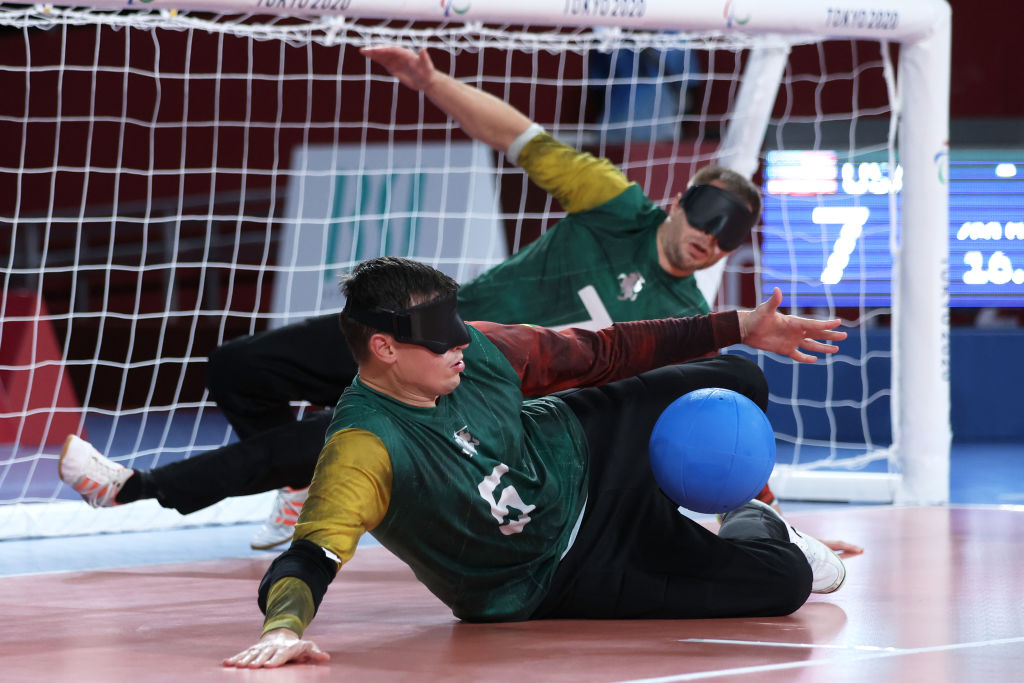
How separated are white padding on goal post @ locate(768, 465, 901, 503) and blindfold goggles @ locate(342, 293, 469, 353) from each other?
3.76 metres

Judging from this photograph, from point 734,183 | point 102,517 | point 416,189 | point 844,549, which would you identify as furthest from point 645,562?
point 416,189

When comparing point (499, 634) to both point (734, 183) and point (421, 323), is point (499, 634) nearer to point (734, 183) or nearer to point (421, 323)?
point (421, 323)

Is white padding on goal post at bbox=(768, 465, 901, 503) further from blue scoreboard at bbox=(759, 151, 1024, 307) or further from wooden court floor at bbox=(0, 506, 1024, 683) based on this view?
blue scoreboard at bbox=(759, 151, 1024, 307)

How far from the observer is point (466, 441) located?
3.28 metres

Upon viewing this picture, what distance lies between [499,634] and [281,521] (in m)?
1.97

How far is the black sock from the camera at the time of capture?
4.23 m

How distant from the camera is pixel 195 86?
42.0ft

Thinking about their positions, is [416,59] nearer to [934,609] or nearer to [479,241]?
[934,609]

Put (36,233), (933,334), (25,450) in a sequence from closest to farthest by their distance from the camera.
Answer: (933,334) → (25,450) → (36,233)

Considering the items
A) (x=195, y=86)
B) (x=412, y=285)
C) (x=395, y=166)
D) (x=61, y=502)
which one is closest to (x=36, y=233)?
(x=195, y=86)

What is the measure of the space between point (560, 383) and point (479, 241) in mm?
6249

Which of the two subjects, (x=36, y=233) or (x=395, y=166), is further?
(x=36, y=233)

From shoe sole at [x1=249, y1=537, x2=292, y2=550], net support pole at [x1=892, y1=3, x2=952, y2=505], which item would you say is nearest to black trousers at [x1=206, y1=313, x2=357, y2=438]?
shoe sole at [x1=249, y1=537, x2=292, y2=550]

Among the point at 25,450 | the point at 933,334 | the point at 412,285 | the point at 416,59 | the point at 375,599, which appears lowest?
the point at 25,450
